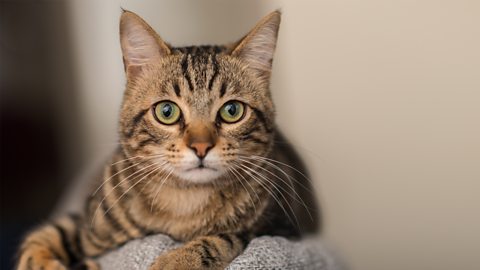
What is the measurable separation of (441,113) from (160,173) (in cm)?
38

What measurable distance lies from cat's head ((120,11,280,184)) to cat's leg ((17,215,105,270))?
0.20 metres

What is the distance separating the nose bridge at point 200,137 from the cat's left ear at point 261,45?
4.8 inches

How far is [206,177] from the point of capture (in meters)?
0.66

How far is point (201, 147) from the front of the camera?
61 cm

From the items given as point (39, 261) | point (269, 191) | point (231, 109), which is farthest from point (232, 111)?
point (39, 261)

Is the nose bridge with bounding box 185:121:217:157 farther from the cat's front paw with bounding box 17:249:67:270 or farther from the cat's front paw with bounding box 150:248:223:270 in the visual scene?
the cat's front paw with bounding box 17:249:67:270

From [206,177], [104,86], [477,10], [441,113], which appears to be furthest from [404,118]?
[104,86]

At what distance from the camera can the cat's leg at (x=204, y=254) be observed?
63 cm

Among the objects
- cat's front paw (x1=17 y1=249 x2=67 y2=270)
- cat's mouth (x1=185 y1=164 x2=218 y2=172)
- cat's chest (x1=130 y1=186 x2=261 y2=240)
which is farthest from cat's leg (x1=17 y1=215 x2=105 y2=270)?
cat's mouth (x1=185 y1=164 x2=218 y2=172)

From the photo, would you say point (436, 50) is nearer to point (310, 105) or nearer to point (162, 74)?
point (310, 105)

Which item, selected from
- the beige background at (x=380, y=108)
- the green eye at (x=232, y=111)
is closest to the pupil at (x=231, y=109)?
the green eye at (x=232, y=111)

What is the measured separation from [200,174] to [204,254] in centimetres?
10

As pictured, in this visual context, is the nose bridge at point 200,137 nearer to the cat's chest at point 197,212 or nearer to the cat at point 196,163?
the cat at point 196,163

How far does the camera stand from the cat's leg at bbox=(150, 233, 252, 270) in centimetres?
63
